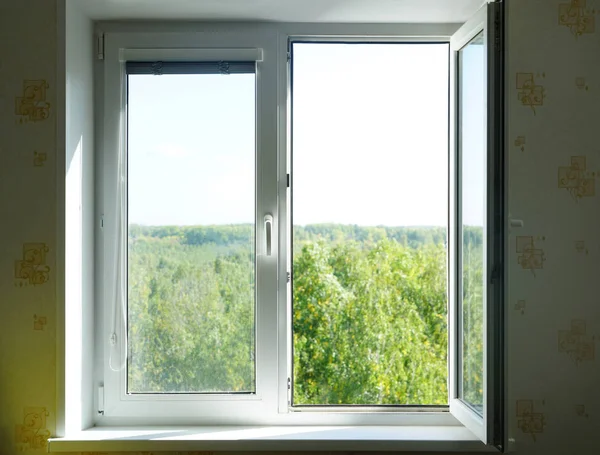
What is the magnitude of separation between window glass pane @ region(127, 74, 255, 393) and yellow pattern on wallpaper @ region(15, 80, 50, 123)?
33 cm

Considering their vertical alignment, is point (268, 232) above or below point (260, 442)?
above

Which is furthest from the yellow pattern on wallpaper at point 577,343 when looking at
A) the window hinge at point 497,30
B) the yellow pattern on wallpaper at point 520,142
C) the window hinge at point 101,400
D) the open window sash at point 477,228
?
the window hinge at point 101,400

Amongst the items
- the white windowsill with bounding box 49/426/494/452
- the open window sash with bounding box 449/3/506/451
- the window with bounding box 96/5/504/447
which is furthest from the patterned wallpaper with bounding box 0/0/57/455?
the open window sash with bounding box 449/3/506/451

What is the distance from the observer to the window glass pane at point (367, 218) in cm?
220

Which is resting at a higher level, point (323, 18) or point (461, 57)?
point (323, 18)

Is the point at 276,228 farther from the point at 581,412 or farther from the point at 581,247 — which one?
the point at 581,412

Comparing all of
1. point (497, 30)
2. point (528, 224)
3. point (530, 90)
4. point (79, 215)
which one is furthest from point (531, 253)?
point (79, 215)

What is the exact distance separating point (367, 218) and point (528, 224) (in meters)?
0.51

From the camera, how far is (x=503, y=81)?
180cm

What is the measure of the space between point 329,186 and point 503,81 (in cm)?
67

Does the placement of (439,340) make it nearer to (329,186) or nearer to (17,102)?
(329,186)

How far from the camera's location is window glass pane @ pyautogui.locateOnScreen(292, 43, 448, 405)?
220 centimetres

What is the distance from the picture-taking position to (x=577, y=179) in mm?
1983

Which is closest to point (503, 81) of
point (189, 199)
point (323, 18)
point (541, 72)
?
point (541, 72)
